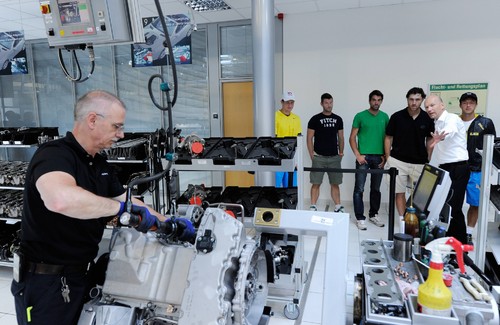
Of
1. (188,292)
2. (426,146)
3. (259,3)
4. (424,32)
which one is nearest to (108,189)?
(188,292)

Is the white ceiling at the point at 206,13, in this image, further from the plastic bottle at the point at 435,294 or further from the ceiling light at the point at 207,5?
the plastic bottle at the point at 435,294

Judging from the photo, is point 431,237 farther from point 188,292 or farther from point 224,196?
point 224,196

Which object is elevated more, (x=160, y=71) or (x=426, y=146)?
(x=160, y=71)

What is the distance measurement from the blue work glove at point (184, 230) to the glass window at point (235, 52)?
4.88 meters

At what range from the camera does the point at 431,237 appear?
57.3 inches

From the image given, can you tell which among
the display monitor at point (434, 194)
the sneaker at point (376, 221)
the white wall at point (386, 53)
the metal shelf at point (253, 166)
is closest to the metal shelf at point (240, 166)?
the metal shelf at point (253, 166)

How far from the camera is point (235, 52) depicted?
5.81 meters

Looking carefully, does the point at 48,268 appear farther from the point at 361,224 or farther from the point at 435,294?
the point at 361,224

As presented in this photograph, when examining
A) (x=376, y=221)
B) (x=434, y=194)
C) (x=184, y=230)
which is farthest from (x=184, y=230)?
(x=376, y=221)

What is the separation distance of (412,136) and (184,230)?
3675 mm

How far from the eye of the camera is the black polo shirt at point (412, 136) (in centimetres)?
409

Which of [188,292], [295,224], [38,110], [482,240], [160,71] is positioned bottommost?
[482,240]

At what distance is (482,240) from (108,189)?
8.12 feet

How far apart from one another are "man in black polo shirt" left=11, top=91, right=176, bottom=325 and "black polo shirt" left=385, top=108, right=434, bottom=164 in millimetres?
3533
